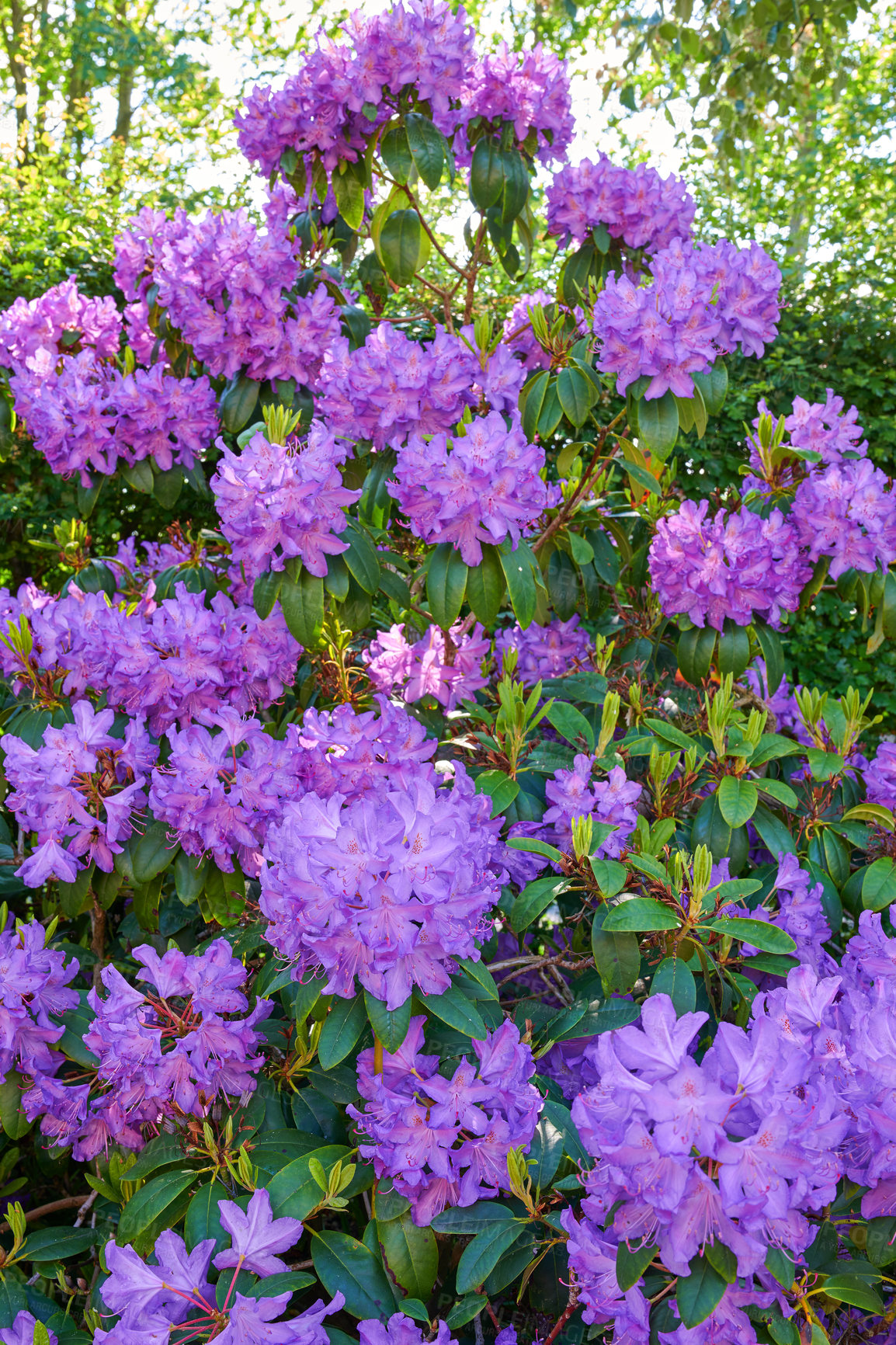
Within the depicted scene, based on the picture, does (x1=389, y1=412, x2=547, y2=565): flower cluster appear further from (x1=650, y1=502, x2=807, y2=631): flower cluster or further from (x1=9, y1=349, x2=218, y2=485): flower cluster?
(x1=9, y1=349, x2=218, y2=485): flower cluster

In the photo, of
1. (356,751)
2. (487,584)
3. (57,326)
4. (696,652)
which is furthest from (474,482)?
(57,326)

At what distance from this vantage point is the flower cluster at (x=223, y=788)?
4.64 ft

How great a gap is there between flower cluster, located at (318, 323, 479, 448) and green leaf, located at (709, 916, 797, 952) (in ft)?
3.27

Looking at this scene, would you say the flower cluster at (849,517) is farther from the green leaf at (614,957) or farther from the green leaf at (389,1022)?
the green leaf at (389,1022)

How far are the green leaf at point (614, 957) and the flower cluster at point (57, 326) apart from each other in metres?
1.97

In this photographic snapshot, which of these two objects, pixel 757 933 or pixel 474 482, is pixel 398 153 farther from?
pixel 757 933

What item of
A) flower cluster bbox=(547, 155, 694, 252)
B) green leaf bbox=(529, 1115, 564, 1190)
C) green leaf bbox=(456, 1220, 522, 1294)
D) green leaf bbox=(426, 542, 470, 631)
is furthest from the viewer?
flower cluster bbox=(547, 155, 694, 252)

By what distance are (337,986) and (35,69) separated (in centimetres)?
1068

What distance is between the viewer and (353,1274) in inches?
44.8

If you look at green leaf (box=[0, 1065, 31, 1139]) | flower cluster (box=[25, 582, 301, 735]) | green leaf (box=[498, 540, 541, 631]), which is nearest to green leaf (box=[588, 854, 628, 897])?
green leaf (box=[498, 540, 541, 631])

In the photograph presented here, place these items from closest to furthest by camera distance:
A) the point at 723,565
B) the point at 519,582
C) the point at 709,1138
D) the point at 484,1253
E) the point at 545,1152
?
1. the point at 709,1138
2. the point at 484,1253
3. the point at 545,1152
4. the point at 519,582
5. the point at 723,565

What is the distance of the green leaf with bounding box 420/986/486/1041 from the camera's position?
3.61 ft

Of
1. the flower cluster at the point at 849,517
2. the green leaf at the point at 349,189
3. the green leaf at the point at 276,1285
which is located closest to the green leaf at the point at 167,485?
the green leaf at the point at 349,189

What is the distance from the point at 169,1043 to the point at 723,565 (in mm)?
1275
